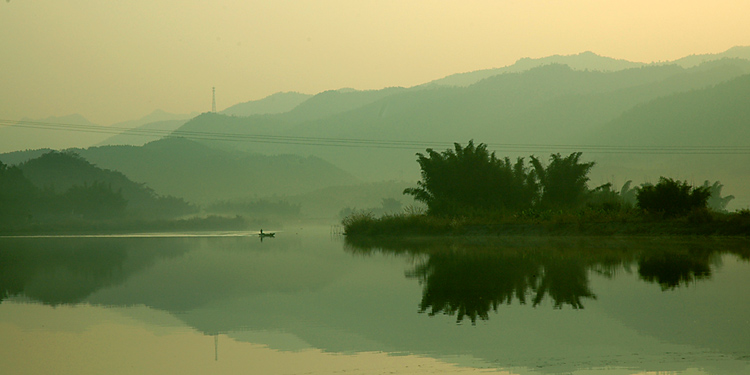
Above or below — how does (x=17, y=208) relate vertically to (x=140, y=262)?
below

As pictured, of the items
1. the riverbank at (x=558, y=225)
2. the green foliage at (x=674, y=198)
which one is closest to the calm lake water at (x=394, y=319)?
the riverbank at (x=558, y=225)

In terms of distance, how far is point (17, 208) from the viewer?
9688cm

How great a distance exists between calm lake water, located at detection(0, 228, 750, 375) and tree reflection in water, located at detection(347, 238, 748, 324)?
0.05 meters

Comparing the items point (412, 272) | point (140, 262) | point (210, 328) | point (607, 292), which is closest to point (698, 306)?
point (607, 292)

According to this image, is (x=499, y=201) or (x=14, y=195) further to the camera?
(x=14, y=195)

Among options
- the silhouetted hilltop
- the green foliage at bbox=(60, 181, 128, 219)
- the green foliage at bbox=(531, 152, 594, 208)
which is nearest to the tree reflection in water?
the green foliage at bbox=(531, 152, 594, 208)

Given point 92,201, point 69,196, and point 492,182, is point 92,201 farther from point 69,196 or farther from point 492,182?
point 492,182

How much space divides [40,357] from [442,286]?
8.68 metres

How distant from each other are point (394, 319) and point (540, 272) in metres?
7.65

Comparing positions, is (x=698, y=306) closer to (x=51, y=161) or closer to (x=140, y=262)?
(x=140, y=262)

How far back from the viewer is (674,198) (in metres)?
35.2

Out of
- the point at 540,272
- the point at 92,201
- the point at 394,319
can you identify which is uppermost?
the point at 394,319

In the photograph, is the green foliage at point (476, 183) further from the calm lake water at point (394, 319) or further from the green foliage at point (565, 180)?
the calm lake water at point (394, 319)

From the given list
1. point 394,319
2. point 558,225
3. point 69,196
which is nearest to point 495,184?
point 558,225
